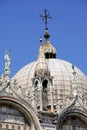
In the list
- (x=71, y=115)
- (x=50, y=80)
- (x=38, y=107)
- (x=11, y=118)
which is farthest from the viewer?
(x=50, y=80)

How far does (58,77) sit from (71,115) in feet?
44.8

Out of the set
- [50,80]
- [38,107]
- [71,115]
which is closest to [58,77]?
[50,80]

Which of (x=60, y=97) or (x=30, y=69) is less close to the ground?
(x=30, y=69)

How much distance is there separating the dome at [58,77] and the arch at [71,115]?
10.2 m

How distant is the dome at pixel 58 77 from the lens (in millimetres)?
54381

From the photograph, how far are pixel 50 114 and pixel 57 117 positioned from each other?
64 cm

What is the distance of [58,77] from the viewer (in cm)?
5575

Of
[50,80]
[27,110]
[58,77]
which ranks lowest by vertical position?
[27,110]

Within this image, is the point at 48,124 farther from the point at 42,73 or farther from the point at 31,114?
the point at 42,73

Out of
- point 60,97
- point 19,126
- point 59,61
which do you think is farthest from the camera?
point 59,61

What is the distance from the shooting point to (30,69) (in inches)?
2239

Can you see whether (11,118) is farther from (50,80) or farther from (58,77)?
(58,77)

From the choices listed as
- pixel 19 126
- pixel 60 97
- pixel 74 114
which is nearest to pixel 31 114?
pixel 19 126

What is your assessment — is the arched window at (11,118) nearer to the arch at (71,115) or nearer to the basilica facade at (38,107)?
the basilica facade at (38,107)
